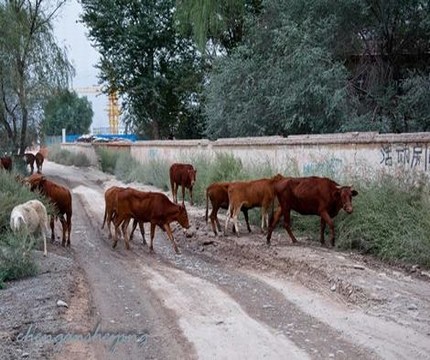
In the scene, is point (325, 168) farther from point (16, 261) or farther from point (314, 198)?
point (16, 261)

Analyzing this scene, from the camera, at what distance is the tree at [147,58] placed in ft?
138

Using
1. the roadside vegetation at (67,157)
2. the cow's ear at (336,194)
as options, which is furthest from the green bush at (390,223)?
the roadside vegetation at (67,157)

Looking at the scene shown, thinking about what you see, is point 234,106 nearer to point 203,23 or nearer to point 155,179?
point 155,179

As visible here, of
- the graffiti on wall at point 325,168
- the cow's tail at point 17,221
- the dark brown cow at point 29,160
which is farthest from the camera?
the dark brown cow at point 29,160

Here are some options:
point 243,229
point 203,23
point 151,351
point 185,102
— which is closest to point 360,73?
point 203,23

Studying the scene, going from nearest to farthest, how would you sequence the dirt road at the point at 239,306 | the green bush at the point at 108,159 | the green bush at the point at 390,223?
the dirt road at the point at 239,306 < the green bush at the point at 390,223 < the green bush at the point at 108,159

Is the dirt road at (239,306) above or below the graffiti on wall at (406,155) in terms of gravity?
below

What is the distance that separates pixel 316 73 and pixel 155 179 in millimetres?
9743

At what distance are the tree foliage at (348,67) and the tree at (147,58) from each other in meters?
18.5

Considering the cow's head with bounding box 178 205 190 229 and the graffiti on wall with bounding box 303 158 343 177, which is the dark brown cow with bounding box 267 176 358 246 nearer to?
the cow's head with bounding box 178 205 190 229

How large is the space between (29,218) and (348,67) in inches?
579

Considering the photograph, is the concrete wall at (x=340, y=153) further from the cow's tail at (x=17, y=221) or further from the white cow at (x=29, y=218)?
the cow's tail at (x=17, y=221)

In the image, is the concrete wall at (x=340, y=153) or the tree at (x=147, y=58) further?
the tree at (x=147, y=58)

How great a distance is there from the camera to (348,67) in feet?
75.4
